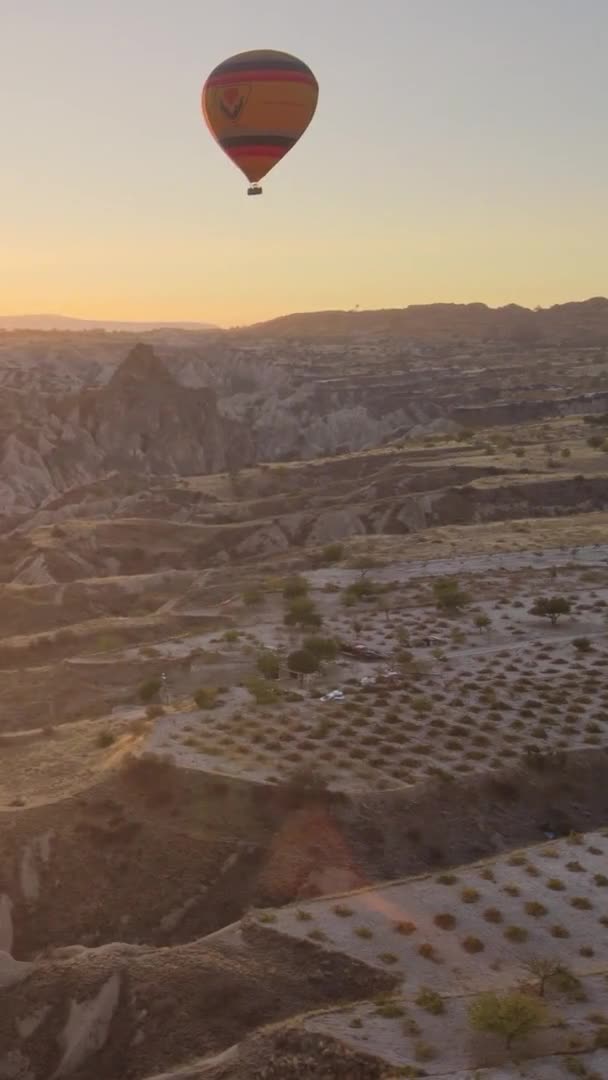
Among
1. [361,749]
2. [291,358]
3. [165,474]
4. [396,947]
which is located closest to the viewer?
[396,947]

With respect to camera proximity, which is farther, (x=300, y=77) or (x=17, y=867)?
(x=300, y=77)

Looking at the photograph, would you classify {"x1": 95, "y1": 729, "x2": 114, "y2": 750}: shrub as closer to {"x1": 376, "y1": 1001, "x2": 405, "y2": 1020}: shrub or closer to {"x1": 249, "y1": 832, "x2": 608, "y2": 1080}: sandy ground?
{"x1": 249, "y1": 832, "x2": 608, "y2": 1080}: sandy ground

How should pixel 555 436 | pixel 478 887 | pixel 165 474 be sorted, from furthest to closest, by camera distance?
1. pixel 165 474
2. pixel 555 436
3. pixel 478 887

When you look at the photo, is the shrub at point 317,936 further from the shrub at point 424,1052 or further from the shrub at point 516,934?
the shrub at point 424,1052

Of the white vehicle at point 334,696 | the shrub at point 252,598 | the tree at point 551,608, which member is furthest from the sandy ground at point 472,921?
the shrub at point 252,598

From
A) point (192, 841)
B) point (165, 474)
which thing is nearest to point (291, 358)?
point (165, 474)

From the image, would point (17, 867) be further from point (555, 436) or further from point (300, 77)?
point (555, 436)
